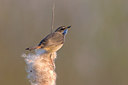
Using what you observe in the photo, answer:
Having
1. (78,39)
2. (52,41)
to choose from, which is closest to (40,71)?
(52,41)

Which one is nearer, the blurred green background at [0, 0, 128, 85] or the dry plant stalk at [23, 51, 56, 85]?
the dry plant stalk at [23, 51, 56, 85]

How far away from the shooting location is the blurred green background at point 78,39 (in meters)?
5.16

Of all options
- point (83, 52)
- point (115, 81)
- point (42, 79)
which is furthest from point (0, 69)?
point (42, 79)

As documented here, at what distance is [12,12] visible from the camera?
5352 millimetres

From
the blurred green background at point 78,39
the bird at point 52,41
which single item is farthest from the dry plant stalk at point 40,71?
the blurred green background at point 78,39

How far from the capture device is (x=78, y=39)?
5.47 m

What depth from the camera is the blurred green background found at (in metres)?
5.16

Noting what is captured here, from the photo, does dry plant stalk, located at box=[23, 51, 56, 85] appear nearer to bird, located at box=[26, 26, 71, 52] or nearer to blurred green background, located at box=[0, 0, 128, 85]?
bird, located at box=[26, 26, 71, 52]

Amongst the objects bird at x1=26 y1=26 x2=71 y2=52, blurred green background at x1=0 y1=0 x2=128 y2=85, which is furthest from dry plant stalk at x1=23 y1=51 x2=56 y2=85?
blurred green background at x1=0 y1=0 x2=128 y2=85

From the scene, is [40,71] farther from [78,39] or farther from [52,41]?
[78,39]

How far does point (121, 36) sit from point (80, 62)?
82 cm

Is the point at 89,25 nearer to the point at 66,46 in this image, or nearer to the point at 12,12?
the point at 66,46

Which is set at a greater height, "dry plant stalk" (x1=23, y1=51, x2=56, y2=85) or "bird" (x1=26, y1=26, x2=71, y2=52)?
"bird" (x1=26, y1=26, x2=71, y2=52)

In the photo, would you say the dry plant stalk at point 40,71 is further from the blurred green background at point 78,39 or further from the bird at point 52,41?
the blurred green background at point 78,39
